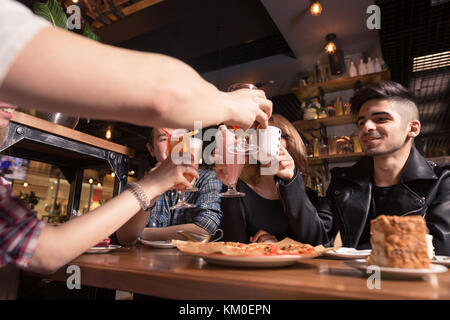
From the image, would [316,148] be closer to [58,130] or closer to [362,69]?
[362,69]

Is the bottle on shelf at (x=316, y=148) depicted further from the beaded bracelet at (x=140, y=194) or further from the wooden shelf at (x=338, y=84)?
the beaded bracelet at (x=140, y=194)

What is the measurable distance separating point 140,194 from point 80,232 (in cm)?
19

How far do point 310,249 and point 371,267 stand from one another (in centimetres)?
24

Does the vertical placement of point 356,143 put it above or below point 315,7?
below

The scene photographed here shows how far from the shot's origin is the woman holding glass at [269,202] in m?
1.51

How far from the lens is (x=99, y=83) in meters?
0.49

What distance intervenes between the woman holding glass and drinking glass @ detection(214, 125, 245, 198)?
242 mm

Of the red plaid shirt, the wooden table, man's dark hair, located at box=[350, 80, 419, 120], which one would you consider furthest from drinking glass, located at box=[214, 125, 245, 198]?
man's dark hair, located at box=[350, 80, 419, 120]

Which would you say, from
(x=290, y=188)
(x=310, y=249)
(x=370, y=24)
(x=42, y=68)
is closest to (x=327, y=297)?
(x=310, y=249)

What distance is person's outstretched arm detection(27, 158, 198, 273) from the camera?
2.15 ft

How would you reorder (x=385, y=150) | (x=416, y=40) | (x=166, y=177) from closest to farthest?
1. (x=166, y=177)
2. (x=385, y=150)
3. (x=416, y=40)

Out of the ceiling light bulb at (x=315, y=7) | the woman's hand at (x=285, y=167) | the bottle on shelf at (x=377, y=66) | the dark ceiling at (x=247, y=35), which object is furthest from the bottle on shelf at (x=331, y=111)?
the woman's hand at (x=285, y=167)

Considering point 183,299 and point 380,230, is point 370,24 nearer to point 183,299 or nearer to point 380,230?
point 380,230

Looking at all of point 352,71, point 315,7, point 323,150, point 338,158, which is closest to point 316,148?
point 323,150
